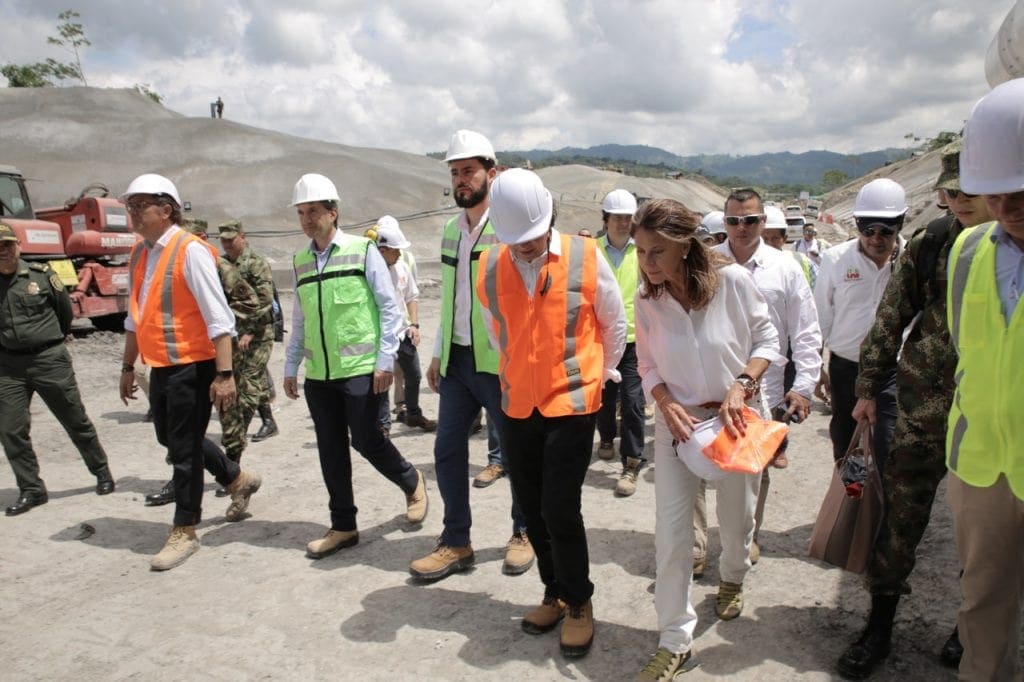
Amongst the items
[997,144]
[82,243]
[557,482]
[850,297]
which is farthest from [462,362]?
[82,243]

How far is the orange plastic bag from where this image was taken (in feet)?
8.36

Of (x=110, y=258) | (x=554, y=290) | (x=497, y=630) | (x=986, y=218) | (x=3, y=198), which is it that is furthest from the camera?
(x=110, y=258)

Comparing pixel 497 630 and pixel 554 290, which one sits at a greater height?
pixel 554 290

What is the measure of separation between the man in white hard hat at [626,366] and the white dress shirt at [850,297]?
1.40 metres

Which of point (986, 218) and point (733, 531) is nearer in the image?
point (986, 218)

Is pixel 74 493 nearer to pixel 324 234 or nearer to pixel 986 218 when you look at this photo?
pixel 324 234

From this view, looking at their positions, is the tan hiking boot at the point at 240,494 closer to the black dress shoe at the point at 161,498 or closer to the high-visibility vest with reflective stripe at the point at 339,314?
the black dress shoe at the point at 161,498

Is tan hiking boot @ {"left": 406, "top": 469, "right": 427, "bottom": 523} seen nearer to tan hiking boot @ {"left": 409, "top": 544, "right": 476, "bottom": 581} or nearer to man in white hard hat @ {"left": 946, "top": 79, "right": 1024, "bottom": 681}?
tan hiking boot @ {"left": 409, "top": 544, "right": 476, "bottom": 581}

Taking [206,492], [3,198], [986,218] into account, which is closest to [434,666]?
[986,218]

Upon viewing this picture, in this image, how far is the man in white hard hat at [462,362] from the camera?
3.72m

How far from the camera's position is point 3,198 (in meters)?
11.8

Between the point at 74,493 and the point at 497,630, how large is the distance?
422 centimetres

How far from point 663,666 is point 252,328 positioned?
474cm

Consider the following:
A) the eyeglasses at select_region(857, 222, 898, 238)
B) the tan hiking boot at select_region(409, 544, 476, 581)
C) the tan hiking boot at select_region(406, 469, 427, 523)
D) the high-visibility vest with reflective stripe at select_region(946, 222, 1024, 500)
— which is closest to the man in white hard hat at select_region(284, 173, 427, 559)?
the tan hiking boot at select_region(406, 469, 427, 523)
